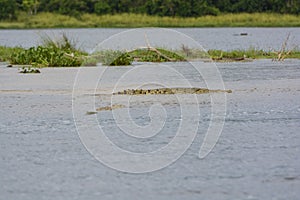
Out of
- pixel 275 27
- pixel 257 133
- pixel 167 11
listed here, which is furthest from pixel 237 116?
pixel 167 11

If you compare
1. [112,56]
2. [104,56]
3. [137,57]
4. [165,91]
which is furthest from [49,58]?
[165,91]

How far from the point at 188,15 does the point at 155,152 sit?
2568 inches

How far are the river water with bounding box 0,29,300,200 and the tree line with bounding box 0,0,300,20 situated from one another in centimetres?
5605

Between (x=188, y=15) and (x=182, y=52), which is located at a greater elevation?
(x=182, y=52)

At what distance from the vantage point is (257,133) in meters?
10.7

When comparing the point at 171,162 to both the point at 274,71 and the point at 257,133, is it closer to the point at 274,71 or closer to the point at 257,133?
the point at 257,133

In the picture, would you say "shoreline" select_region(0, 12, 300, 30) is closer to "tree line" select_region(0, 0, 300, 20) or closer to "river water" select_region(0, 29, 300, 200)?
"tree line" select_region(0, 0, 300, 20)

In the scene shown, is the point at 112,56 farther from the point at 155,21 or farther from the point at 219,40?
the point at 155,21

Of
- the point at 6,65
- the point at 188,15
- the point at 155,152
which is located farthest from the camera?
the point at 188,15

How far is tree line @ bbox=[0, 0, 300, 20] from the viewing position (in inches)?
2884

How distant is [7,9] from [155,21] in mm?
14117

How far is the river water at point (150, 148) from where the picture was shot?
24.7 ft

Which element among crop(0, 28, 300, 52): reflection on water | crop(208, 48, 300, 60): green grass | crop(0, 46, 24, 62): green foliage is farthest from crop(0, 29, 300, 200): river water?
crop(0, 28, 300, 52): reflection on water

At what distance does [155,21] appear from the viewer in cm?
6962
